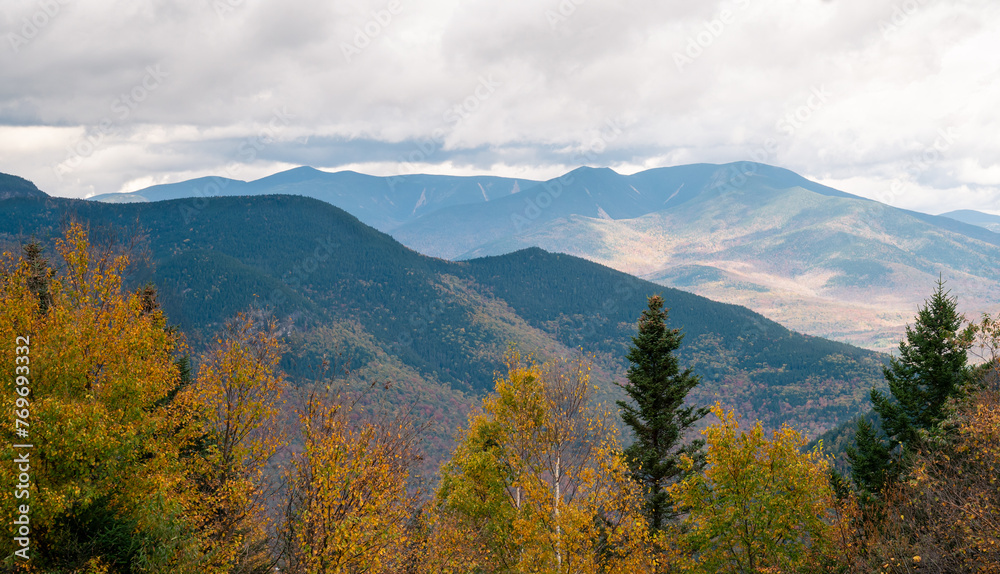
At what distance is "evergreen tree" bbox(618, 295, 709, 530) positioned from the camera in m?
30.7

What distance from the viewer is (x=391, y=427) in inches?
738

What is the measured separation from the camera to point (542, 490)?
67.5ft

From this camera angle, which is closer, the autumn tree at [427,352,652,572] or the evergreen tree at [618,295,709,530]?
the autumn tree at [427,352,652,572]

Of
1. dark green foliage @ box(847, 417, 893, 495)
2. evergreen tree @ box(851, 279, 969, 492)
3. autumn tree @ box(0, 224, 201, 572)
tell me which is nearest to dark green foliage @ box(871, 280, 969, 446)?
evergreen tree @ box(851, 279, 969, 492)

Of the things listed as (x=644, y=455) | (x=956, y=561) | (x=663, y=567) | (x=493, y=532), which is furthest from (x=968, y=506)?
(x=493, y=532)

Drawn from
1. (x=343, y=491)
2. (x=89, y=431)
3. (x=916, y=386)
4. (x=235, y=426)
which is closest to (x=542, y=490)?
(x=343, y=491)

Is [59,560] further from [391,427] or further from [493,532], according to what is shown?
[493,532]

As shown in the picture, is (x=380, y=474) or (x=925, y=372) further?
(x=925, y=372)

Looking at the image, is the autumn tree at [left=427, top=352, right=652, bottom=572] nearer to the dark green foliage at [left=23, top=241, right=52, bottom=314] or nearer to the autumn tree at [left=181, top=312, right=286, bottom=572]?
the autumn tree at [left=181, top=312, right=286, bottom=572]

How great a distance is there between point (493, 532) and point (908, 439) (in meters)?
25.6

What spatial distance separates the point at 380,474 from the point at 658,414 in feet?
63.4

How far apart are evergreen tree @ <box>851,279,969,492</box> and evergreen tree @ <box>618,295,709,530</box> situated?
11.8 meters

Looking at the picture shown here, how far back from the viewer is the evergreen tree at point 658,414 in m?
30.7

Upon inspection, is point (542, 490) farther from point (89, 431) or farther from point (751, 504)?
point (89, 431)
